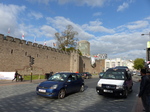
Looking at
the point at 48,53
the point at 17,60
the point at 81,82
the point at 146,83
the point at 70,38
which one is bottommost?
the point at 81,82

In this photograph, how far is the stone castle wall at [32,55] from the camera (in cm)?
2197

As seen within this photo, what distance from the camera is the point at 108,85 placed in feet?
25.6

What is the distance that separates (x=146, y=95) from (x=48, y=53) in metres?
29.7

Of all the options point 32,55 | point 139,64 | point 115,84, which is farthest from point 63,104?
point 139,64

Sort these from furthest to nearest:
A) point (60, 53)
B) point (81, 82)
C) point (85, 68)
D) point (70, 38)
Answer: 1. point (85, 68)
2. point (70, 38)
3. point (60, 53)
4. point (81, 82)

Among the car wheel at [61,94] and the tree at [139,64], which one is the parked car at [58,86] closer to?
the car wheel at [61,94]

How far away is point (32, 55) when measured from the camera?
27.4 meters

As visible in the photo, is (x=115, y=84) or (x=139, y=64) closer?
(x=115, y=84)

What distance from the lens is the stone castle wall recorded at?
21969 mm

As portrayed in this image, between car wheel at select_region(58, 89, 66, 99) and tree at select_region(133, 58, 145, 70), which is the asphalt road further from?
tree at select_region(133, 58, 145, 70)

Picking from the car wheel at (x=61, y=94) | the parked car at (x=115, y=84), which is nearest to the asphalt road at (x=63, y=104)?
the car wheel at (x=61, y=94)

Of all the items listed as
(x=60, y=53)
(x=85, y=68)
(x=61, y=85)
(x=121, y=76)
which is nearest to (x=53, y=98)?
(x=61, y=85)

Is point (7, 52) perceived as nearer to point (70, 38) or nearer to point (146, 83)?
point (146, 83)

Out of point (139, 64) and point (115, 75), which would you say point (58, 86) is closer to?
point (115, 75)
